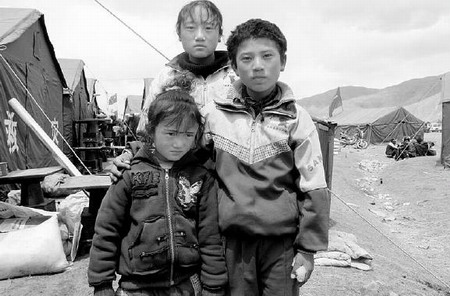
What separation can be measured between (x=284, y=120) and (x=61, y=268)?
2.82 metres

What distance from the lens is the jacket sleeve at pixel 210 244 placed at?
1679 mm

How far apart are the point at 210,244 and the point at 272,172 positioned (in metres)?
0.40

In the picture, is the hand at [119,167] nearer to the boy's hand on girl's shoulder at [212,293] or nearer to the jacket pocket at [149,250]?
the jacket pocket at [149,250]

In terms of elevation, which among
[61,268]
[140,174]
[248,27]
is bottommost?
[61,268]

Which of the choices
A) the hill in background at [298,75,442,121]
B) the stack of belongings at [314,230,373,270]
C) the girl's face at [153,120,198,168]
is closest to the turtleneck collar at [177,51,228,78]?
the girl's face at [153,120,198,168]

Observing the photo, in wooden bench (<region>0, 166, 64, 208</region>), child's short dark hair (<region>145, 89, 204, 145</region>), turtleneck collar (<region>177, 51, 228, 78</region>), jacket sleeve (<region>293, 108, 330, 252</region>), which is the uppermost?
turtleneck collar (<region>177, 51, 228, 78</region>)

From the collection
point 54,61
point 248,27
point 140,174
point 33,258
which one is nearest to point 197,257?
point 140,174

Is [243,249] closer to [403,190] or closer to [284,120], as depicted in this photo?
[284,120]

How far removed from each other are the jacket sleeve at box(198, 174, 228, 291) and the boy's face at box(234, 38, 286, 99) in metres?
0.49

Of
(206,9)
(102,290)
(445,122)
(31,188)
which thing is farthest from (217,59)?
(445,122)

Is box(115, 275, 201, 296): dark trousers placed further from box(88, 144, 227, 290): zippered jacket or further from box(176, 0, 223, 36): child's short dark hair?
box(176, 0, 223, 36): child's short dark hair

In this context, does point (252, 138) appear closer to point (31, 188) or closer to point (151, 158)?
point (151, 158)

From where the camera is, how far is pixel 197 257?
1692mm

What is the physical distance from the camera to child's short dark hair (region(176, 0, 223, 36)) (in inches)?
78.6
